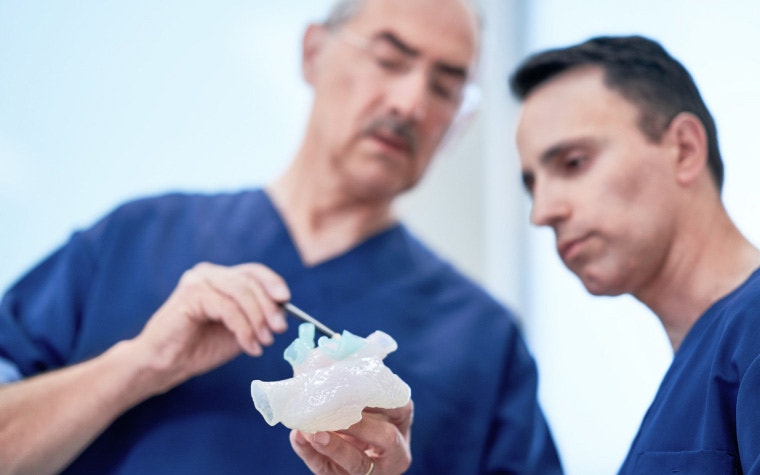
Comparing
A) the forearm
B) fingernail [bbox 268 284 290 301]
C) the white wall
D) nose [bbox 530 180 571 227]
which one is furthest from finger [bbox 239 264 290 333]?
the white wall

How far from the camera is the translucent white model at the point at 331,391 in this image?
18.5 inches

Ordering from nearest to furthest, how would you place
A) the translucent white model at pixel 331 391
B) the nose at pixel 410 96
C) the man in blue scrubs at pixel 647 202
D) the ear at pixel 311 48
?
1. the translucent white model at pixel 331 391
2. the man in blue scrubs at pixel 647 202
3. the nose at pixel 410 96
4. the ear at pixel 311 48

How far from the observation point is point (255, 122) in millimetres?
1111

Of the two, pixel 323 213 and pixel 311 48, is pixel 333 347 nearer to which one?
pixel 323 213

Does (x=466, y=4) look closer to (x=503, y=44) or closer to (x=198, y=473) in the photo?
(x=503, y=44)

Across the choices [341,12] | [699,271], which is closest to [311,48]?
[341,12]

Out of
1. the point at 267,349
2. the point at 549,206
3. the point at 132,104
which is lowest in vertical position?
the point at 267,349

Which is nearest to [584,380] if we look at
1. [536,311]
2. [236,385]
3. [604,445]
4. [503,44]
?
[604,445]

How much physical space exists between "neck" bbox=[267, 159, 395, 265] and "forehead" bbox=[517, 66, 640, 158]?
0.25 m

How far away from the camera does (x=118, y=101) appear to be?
0.96 m

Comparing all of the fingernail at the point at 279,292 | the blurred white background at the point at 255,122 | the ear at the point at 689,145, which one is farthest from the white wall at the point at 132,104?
the ear at the point at 689,145

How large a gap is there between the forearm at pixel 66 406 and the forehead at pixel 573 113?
39 cm

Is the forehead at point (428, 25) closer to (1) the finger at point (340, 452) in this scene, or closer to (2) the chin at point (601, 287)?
(2) the chin at point (601, 287)

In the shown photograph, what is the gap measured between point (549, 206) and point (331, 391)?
0.94 ft
